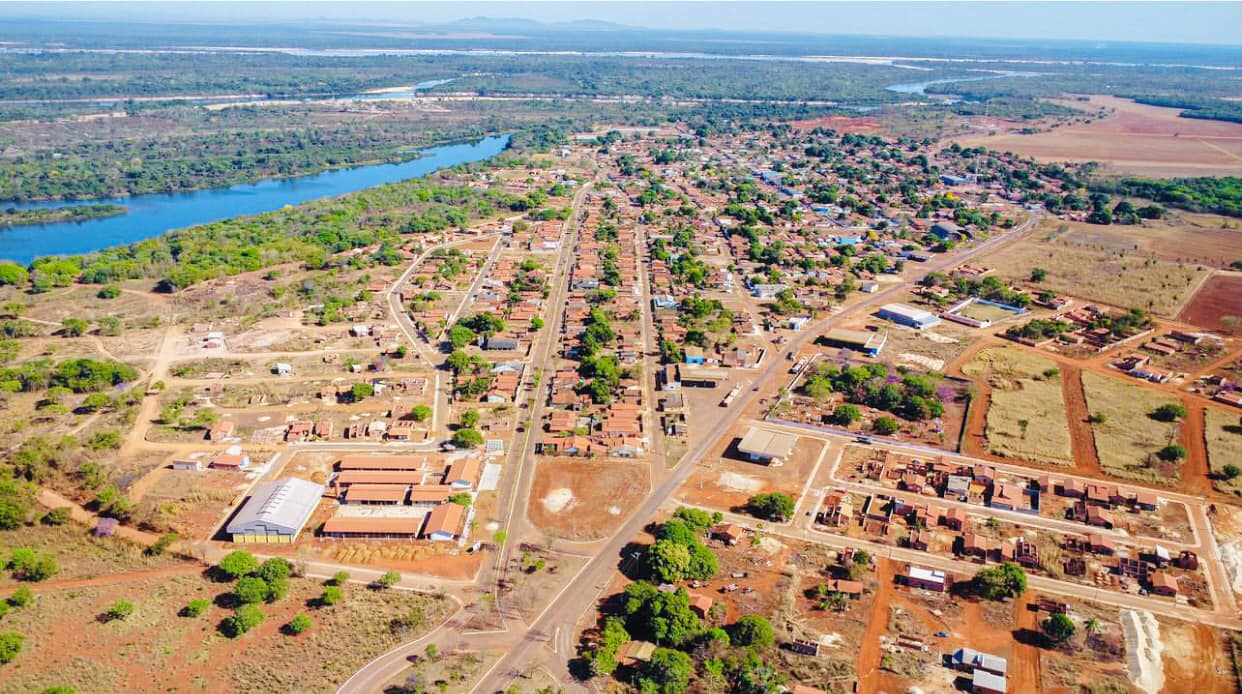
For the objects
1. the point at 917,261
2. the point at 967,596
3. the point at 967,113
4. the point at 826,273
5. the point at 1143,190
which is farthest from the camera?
the point at 967,113

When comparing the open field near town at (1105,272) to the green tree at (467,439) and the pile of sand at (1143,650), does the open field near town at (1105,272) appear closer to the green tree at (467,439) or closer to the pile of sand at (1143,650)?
the pile of sand at (1143,650)

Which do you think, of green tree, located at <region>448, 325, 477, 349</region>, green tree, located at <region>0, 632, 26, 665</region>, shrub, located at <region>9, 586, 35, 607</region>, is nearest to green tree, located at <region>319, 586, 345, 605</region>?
green tree, located at <region>0, 632, 26, 665</region>

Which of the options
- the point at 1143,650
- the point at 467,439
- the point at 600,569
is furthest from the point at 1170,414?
the point at 467,439

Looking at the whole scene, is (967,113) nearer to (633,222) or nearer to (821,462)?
(633,222)

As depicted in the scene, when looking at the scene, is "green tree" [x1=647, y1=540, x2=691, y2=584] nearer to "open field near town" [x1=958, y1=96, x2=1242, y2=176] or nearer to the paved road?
the paved road

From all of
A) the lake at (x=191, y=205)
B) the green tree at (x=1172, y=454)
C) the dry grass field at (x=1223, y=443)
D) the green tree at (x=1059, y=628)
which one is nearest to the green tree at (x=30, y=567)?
the green tree at (x=1059, y=628)

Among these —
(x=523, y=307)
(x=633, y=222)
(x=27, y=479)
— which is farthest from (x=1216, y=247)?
(x=27, y=479)
